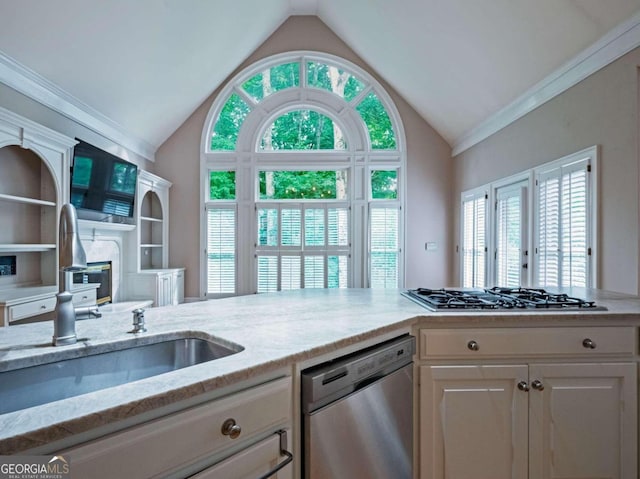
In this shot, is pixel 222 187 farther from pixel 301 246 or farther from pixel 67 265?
pixel 67 265

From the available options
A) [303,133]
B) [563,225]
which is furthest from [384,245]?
[563,225]

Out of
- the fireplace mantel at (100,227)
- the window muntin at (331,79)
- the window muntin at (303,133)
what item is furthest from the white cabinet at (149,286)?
the window muntin at (331,79)

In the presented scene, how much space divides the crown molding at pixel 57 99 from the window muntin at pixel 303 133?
2016mm

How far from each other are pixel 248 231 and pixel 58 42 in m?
3.17

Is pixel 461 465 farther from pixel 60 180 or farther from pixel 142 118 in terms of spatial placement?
pixel 142 118

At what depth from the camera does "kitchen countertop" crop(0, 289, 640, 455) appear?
634 millimetres

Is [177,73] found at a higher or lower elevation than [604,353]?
higher

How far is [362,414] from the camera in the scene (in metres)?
1.20

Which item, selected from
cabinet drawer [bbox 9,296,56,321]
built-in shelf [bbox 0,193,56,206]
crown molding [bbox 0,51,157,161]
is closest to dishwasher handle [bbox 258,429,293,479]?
cabinet drawer [bbox 9,296,56,321]

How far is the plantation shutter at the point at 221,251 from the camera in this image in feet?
17.8

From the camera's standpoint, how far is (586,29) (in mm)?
2576

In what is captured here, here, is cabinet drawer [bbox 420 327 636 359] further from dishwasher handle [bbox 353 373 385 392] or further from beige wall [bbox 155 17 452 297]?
beige wall [bbox 155 17 452 297]

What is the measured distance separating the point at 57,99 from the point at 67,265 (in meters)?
3.19

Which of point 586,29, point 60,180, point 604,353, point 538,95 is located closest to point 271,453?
point 604,353
